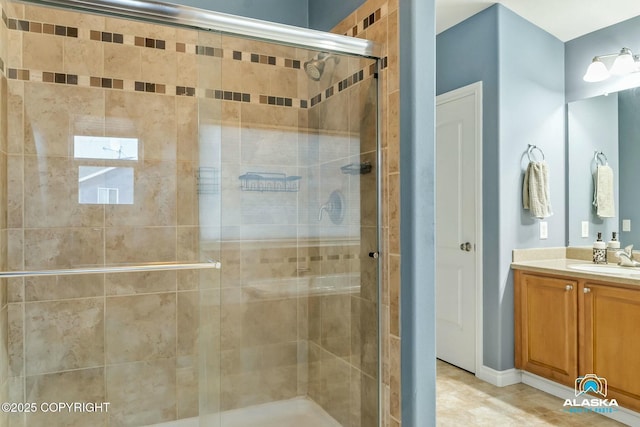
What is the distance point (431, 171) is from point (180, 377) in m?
1.67

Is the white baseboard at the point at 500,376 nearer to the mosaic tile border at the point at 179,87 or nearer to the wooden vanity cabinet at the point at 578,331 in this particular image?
the wooden vanity cabinet at the point at 578,331

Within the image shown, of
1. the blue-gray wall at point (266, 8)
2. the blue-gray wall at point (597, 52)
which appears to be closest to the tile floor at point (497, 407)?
the blue-gray wall at point (597, 52)

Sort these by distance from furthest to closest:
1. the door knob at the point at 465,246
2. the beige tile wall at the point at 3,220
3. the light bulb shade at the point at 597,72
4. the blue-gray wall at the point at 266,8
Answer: the door knob at the point at 465,246, the light bulb shade at the point at 597,72, the blue-gray wall at the point at 266,8, the beige tile wall at the point at 3,220

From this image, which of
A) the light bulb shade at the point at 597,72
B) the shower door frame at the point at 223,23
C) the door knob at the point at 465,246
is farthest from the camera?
the door knob at the point at 465,246

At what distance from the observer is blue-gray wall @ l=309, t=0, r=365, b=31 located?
7.01 ft

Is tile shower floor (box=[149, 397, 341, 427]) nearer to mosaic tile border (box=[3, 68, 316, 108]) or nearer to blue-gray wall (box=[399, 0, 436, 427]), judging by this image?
blue-gray wall (box=[399, 0, 436, 427])

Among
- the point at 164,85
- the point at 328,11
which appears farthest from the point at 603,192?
the point at 164,85

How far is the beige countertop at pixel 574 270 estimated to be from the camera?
2.44m

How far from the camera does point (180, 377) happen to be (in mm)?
2201

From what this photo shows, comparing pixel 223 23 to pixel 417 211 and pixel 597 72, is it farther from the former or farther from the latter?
pixel 597 72

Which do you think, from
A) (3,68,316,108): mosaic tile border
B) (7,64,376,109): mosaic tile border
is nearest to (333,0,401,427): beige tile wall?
(7,64,376,109): mosaic tile border

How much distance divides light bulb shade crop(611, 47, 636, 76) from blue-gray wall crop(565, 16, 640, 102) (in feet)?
0.32

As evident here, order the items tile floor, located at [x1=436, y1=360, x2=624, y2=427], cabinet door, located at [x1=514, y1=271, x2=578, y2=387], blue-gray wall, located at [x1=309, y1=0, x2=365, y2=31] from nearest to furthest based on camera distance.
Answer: blue-gray wall, located at [x1=309, y1=0, x2=365, y2=31] < tile floor, located at [x1=436, y1=360, x2=624, y2=427] < cabinet door, located at [x1=514, y1=271, x2=578, y2=387]

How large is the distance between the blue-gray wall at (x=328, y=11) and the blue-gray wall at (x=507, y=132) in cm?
142
